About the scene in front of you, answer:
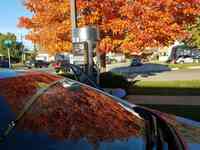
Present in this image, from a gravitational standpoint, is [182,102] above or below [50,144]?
below

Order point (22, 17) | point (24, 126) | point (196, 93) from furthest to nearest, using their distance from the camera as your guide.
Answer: point (22, 17)
point (196, 93)
point (24, 126)

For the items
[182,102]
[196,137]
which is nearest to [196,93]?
[182,102]

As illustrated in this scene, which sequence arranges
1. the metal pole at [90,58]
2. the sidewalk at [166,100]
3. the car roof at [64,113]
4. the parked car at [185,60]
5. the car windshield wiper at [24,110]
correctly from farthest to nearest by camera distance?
the parked car at [185,60] → the metal pole at [90,58] → the sidewalk at [166,100] → the car roof at [64,113] → the car windshield wiper at [24,110]

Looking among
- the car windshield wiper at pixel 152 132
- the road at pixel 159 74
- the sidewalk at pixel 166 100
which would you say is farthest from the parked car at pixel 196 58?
the car windshield wiper at pixel 152 132

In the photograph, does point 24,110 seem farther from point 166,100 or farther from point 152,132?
point 166,100

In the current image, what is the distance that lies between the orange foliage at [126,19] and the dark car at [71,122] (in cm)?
1313

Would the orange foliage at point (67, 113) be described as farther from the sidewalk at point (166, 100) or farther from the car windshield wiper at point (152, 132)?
the sidewalk at point (166, 100)

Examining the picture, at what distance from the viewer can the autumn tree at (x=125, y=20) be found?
53.5 feet

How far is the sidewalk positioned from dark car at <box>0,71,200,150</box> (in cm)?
871

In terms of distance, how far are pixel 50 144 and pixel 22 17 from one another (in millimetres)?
18722

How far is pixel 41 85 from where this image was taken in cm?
306

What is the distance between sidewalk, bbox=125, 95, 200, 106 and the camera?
12040 mm

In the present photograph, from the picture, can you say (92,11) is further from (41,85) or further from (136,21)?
(41,85)

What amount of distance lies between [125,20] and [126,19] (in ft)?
0.20
